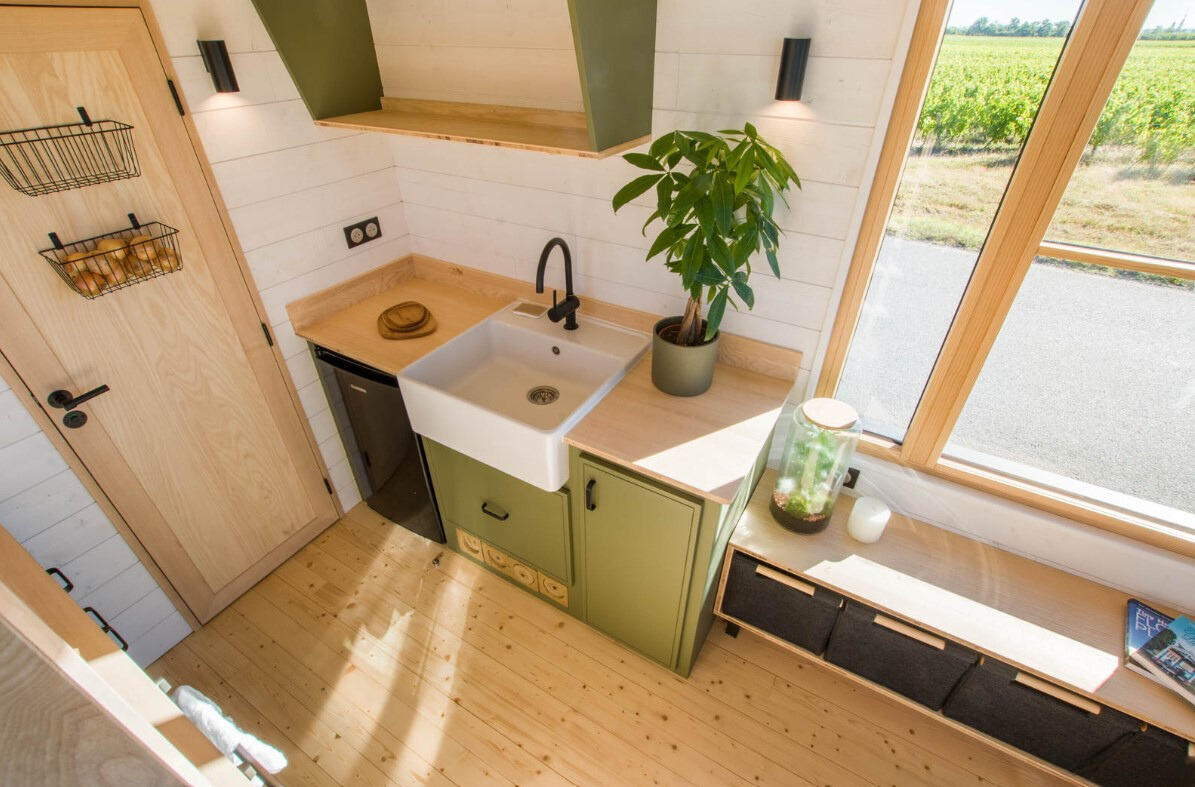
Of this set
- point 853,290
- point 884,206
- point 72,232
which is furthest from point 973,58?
point 72,232

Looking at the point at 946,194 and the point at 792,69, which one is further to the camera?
the point at 946,194

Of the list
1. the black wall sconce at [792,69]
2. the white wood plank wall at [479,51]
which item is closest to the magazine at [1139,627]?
the black wall sconce at [792,69]

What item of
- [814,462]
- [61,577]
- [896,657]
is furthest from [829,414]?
[61,577]

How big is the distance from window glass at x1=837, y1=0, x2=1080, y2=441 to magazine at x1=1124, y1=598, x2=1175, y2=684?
0.76 m

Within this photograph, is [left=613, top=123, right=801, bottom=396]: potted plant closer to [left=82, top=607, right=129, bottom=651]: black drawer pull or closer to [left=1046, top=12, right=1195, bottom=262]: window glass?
[left=1046, top=12, right=1195, bottom=262]: window glass

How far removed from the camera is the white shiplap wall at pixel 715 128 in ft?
4.70

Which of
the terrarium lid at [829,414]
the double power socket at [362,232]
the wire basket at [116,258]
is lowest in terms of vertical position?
the terrarium lid at [829,414]

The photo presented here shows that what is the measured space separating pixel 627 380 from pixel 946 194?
108 cm

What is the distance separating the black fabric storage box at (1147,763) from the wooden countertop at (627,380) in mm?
1167

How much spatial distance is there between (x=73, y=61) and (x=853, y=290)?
2.23 m

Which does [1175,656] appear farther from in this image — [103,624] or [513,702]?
[103,624]

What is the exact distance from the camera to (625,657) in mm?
2113

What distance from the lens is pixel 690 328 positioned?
1.79m

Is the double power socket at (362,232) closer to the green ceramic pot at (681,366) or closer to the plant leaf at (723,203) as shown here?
the green ceramic pot at (681,366)
